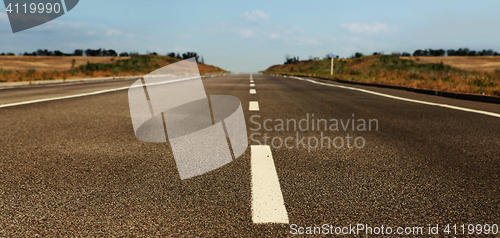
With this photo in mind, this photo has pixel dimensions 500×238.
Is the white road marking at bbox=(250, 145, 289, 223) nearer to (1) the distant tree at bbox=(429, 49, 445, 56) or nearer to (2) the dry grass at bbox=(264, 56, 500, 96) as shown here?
(2) the dry grass at bbox=(264, 56, 500, 96)

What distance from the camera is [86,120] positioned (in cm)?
607

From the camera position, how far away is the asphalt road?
82.5 inches

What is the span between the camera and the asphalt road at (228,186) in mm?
2096

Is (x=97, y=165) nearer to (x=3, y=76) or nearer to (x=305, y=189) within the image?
→ (x=305, y=189)

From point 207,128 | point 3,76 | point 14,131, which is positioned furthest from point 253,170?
point 3,76

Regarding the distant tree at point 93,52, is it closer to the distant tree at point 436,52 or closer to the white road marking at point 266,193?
the distant tree at point 436,52

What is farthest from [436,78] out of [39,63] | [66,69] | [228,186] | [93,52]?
[93,52]

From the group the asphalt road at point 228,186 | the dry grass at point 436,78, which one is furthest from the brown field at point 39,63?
the asphalt road at point 228,186

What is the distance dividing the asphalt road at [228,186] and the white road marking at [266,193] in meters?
0.05

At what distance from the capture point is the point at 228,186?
8.88 feet

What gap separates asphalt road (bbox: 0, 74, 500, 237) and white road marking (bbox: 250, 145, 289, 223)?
0.17 feet

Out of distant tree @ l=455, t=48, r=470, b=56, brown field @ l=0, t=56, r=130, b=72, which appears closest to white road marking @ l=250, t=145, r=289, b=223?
brown field @ l=0, t=56, r=130, b=72

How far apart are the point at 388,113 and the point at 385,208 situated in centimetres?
553

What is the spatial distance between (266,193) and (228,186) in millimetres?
330
